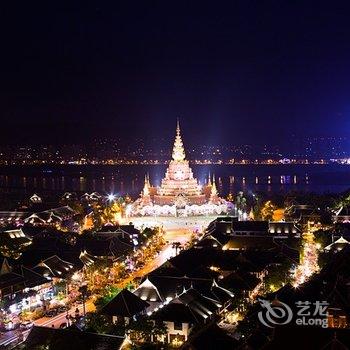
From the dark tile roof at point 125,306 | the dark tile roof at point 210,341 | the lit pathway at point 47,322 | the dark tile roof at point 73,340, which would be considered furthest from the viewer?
the dark tile roof at point 125,306

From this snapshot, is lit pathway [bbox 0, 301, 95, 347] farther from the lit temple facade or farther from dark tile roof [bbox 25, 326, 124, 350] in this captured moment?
the lit temple facade

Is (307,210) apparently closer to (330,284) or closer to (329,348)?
(330,284)

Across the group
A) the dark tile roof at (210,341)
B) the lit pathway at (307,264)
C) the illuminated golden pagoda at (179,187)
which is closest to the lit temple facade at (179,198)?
the illuminated golden pagoda at (179,187)

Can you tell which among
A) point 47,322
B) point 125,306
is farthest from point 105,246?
point 125,306

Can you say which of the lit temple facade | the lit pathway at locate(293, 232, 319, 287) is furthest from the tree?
the lit pathway at locate(293, 232, 319, 287)

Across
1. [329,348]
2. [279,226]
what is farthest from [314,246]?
[329,348]

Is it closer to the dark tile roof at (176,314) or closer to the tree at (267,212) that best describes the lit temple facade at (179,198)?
the tree at (267,212)
